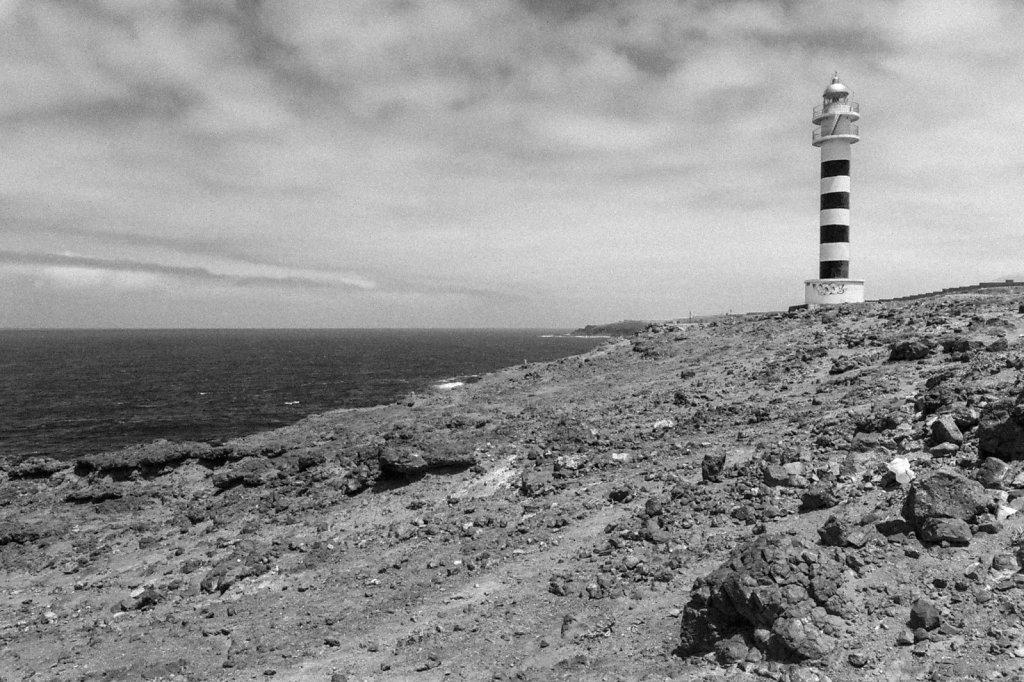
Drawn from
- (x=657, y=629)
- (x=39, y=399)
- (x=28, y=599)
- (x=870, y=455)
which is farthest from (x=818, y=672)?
(x=39, y=399)

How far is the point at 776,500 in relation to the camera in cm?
1266

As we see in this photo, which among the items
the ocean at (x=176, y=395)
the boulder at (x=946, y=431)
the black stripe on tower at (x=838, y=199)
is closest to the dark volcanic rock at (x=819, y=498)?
the boulder at (x=946, y=431)

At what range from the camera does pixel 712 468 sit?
574 inches

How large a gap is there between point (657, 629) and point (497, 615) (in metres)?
2.84

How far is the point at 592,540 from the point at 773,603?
16.7 ft

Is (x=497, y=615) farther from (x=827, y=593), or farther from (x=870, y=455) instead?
(x=870, y=455)

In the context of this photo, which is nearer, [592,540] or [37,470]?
[592,540]

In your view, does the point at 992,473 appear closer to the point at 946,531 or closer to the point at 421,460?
the point at 946,531

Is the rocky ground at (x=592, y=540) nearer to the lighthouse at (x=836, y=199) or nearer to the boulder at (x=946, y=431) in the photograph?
the boulder at (x=946, y=431)

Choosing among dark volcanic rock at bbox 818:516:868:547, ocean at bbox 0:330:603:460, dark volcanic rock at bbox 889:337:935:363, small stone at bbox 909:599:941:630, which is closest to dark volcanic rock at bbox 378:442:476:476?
dark volcanic rock at bbox 818:516:868:547

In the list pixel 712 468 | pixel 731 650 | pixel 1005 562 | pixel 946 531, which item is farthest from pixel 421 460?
pixel 1005 562

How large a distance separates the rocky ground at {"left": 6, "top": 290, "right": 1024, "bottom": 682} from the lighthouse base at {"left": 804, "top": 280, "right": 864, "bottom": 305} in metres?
12.0

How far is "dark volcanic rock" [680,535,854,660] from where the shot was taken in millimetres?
8234

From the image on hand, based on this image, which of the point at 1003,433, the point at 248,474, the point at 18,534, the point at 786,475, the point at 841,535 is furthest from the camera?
the point at 248,474
